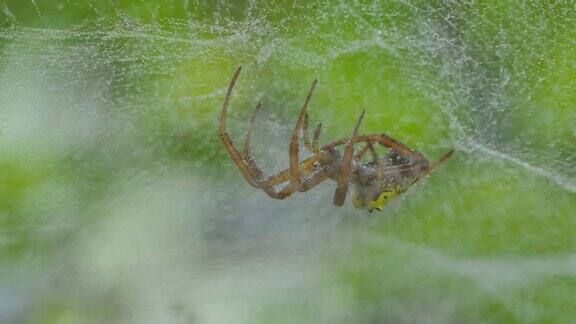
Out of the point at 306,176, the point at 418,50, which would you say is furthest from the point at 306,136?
the point at 418,50

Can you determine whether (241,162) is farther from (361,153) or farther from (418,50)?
(418,50)

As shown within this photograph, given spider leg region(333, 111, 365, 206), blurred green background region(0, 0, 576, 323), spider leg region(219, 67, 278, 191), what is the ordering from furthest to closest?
blurred green background region(0, 0, 576, 323), spider leg region(219, 67, 278, 191), spider leg region(333, 111, 365, 206)

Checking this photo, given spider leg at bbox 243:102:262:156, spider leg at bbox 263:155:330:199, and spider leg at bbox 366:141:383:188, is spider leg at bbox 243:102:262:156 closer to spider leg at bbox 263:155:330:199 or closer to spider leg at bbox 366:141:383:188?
spider leg at bbox 263:155:330:199

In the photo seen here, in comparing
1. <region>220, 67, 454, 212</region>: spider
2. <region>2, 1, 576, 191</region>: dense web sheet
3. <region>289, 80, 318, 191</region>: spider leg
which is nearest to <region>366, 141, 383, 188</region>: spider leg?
<region>220, 67, 454, 212</region>: spider

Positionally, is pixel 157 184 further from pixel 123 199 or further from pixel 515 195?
pixel 515 195

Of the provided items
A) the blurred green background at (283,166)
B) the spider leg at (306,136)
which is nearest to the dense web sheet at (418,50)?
the blurred green background at (283,166)

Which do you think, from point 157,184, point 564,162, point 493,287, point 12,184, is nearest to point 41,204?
point 12,184

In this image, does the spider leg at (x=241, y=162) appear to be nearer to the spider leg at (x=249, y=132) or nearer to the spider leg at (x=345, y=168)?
the spider leg at (x=249, y=132)
